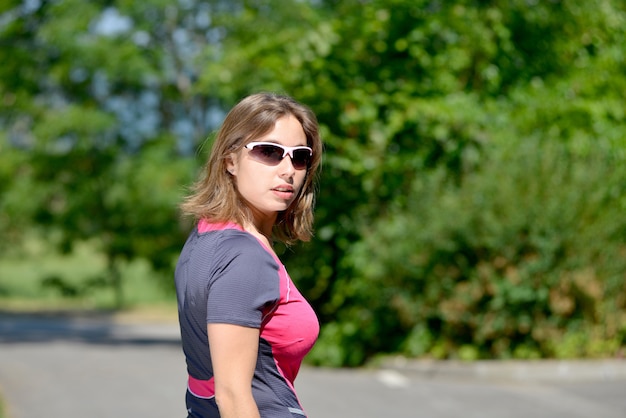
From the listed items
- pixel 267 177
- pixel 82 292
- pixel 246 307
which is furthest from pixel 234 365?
pixel 82 292

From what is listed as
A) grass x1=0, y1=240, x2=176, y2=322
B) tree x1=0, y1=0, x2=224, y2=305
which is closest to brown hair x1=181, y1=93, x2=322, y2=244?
tree x1=0, y1=0, x2=224, y2=305

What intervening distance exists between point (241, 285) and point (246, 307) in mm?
53

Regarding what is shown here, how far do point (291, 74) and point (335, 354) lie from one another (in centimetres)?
403

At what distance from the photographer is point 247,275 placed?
7.93ft

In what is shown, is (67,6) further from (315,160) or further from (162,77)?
(315,160)

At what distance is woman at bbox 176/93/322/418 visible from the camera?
2.41 metres

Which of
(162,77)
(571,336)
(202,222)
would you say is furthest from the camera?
(162,77)

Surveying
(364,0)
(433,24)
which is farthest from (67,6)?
(433,24)

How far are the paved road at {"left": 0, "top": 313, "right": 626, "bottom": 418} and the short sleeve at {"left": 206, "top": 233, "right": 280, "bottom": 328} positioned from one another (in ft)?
22.6

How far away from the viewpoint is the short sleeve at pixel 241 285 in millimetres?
2391

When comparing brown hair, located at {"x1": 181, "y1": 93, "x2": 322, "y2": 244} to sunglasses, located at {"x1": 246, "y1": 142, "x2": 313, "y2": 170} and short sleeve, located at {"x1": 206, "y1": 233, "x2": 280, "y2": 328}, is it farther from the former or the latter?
short sleeve, located at {"x1": 206, "y1": 233, "x2": 280, "y2": 328}

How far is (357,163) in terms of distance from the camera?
14.4 m

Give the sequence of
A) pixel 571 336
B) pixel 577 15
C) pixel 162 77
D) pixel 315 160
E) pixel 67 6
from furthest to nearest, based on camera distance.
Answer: pixel 162 77 < pixel 67 6 < pixel 577 15 < pixel 571 336 < pixel 315 160

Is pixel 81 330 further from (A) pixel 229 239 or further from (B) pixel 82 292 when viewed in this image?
(A) pixel 229 239
